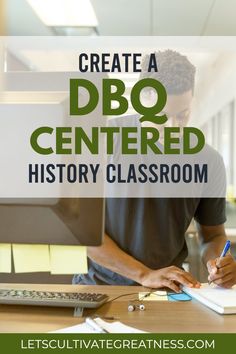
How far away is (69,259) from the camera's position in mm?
1177

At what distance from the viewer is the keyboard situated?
3.75ft

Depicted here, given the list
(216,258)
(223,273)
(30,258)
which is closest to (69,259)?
(30,258)

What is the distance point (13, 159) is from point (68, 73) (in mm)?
241

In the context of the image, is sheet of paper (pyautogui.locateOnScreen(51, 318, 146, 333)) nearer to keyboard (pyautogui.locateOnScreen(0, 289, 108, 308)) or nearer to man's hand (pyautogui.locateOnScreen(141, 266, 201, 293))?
keyboard (pyautogui.locateOnScreen(0, 289, 108, 308))

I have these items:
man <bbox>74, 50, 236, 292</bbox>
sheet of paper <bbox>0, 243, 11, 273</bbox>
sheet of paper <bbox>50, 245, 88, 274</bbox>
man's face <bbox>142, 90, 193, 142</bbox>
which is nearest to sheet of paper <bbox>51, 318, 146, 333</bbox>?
sheet of paper <bbox>50, 245, 88, 274</bbox>

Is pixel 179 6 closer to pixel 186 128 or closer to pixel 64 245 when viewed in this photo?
pixel 186 128

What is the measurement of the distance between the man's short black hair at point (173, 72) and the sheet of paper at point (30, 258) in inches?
30.0

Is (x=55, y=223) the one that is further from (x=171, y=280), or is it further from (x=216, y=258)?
(x=216, y=258)

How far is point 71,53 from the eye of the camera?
6.25 meters

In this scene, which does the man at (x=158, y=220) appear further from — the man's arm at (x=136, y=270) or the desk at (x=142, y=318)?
the desk at (x=142, y=318)

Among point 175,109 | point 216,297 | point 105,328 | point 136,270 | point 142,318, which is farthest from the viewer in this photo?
point 175,109

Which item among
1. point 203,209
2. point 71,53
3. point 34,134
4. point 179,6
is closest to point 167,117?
point 203,209

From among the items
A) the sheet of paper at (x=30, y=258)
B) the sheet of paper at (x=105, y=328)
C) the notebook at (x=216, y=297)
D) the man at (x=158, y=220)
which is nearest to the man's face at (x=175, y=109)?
the man at (x=158, y=220)

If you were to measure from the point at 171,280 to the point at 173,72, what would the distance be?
732 mm
